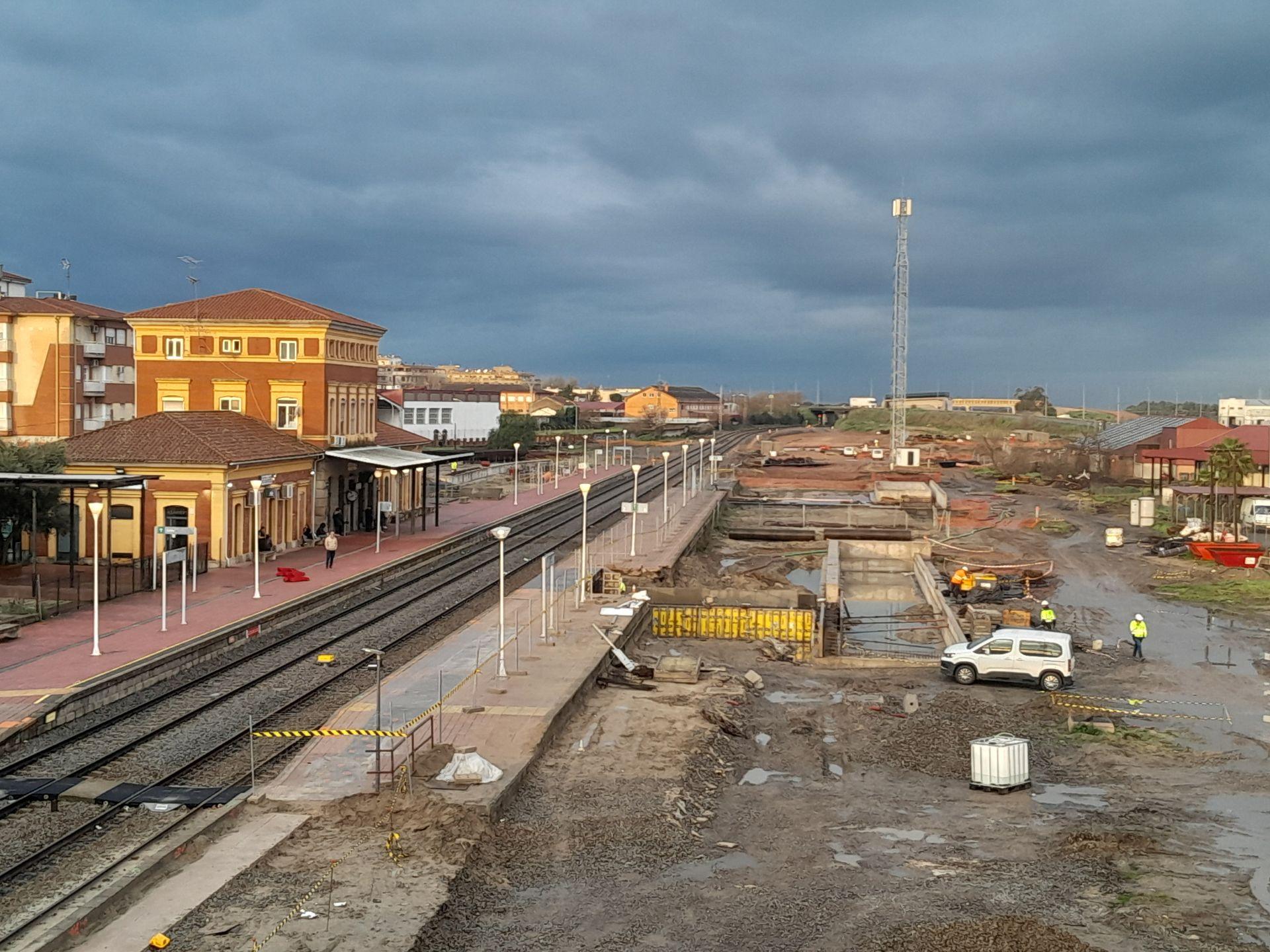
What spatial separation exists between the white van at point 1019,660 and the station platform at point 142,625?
15.5 meters

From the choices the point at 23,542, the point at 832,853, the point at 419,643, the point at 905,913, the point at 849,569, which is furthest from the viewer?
the point at 849,569

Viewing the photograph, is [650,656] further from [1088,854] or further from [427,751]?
[1088,854]

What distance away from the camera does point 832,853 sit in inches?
618

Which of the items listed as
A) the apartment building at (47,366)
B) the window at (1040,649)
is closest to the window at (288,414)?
the apartment building at (47,366)

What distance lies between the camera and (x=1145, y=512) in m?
59.6

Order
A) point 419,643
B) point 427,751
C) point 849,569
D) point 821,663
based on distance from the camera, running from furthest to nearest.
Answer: point 849,569 → point 821,663 → point 419,643 → point 427,751

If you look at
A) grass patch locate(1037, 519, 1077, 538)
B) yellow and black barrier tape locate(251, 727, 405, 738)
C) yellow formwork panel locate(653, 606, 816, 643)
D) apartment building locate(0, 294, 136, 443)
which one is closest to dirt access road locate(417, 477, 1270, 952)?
yellow and black barrier tape locate(251, 727, 405, 738)

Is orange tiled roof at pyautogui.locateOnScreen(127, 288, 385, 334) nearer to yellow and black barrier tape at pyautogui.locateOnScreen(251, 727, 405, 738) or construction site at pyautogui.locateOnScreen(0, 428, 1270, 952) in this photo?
construction site at pyautogui.locateOnScreen(0, 428, 1270, 952)

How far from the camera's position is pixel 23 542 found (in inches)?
1441

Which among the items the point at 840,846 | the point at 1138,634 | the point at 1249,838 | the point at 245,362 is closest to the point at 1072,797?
the point at 1249,838

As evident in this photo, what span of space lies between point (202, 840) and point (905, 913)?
782 cm

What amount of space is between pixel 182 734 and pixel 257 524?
15.6 m

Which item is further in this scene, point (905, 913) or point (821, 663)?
point (821, 663)

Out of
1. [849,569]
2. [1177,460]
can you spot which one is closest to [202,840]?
[849,569]
